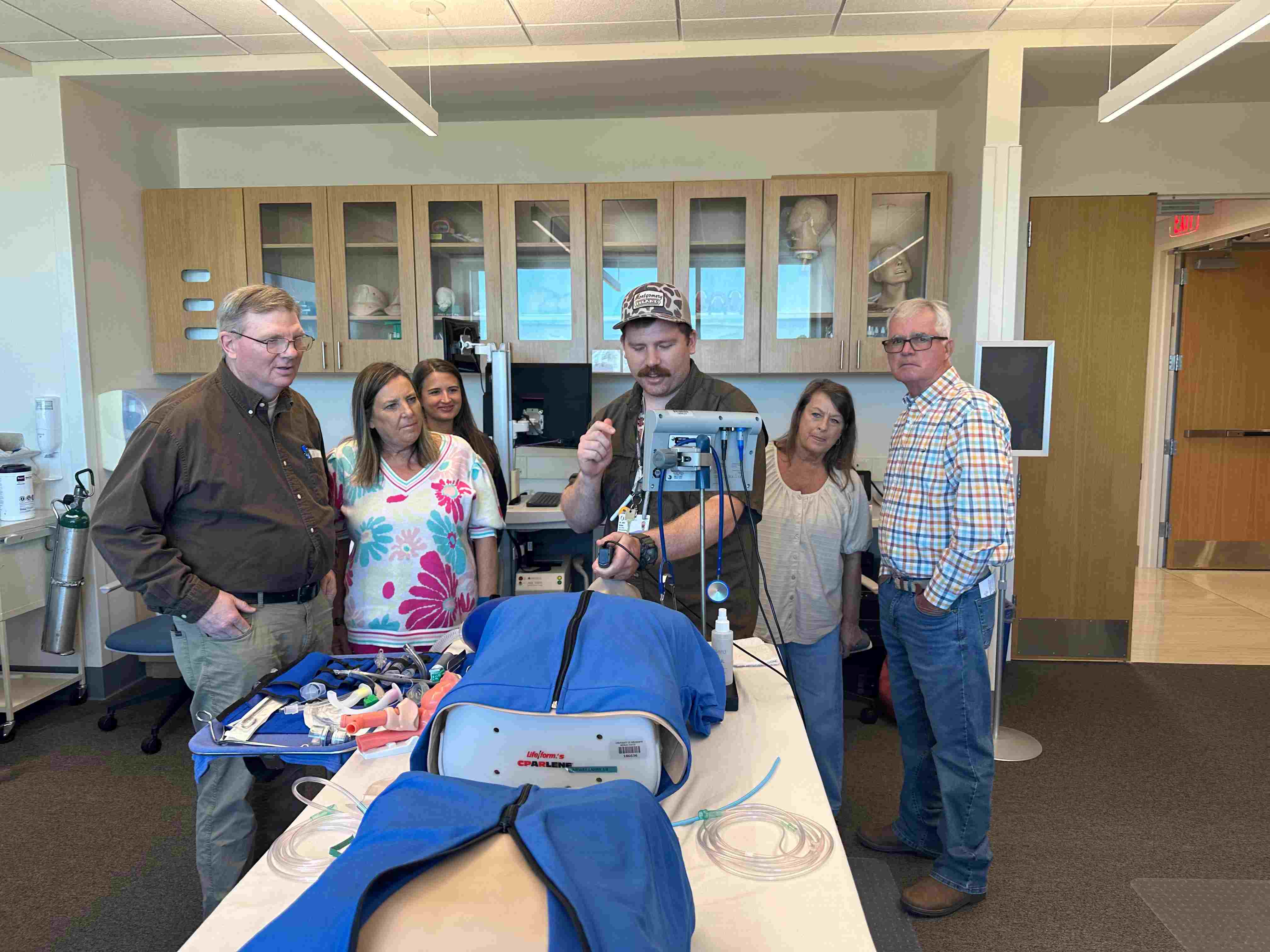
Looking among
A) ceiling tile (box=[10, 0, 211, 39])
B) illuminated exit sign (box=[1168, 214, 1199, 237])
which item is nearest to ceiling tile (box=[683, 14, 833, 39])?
ceiling tile (box=[10, 0, 211, 39])

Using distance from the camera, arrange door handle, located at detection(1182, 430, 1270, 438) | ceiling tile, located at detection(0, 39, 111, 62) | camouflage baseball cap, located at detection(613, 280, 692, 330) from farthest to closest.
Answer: door handle, located at detection(1182, 430, 1270, 438), ceiling tile, located at detection(0, 39, 111, 62), camouflage baseball cap, located at detection(613, 280, 692, 330)

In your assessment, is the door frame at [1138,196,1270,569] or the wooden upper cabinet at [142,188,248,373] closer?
the wooden upper cabinet at [142,188,248,373]

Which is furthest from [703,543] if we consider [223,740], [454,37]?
[454,37]

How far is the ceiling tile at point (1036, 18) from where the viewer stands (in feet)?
9.78

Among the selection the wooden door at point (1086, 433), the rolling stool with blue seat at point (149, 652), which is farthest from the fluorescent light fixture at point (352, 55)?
the rolling stool with blue seat at point (149, 652)

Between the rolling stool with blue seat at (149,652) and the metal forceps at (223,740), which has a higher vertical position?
the metal forceps at (223,740)

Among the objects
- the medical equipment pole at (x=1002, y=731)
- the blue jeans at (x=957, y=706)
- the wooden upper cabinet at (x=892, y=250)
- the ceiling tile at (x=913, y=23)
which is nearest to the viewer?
the blue jeans at (x=957, y=706)

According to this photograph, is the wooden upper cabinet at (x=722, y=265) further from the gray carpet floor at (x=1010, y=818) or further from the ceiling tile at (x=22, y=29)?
the ceiling tile at (x=22, y=29)

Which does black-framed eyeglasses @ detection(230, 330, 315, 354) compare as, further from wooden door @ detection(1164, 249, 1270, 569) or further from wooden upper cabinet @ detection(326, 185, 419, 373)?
wooden door @ detection(1164, 249, 1270, 569)

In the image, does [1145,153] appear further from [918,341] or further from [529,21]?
[529,21]

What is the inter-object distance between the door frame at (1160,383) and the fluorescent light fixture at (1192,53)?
9.61ft

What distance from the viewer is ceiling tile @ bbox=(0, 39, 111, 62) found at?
3238 millimetres

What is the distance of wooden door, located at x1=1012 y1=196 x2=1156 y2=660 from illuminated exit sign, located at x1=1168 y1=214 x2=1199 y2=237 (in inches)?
56.6

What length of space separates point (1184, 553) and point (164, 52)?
6775 mm
